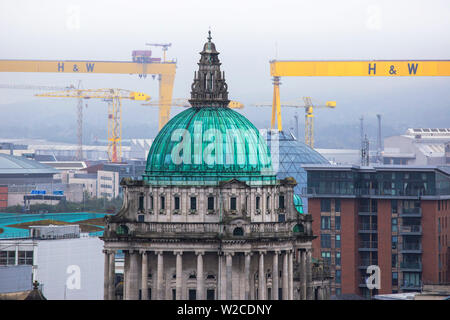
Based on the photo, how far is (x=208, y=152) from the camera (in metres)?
138

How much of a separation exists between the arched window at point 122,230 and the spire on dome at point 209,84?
1045 centimetres

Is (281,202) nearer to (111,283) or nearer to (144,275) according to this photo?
(144,275)

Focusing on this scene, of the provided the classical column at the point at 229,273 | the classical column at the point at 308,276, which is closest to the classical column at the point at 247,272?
the classical column at the point at 229,273

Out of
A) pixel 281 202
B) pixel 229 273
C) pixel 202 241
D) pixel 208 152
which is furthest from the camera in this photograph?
pixel 281 202

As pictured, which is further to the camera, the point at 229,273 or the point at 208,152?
the point at 208,152

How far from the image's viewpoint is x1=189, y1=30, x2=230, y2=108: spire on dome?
142 meters

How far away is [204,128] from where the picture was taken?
140m

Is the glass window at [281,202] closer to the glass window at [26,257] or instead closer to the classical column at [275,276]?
the classical column at [275,276]

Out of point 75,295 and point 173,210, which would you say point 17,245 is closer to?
point 75,295

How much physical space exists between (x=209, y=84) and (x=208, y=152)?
6604 millimetres

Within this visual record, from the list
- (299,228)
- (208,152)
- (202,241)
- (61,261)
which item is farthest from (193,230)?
(61,261)
